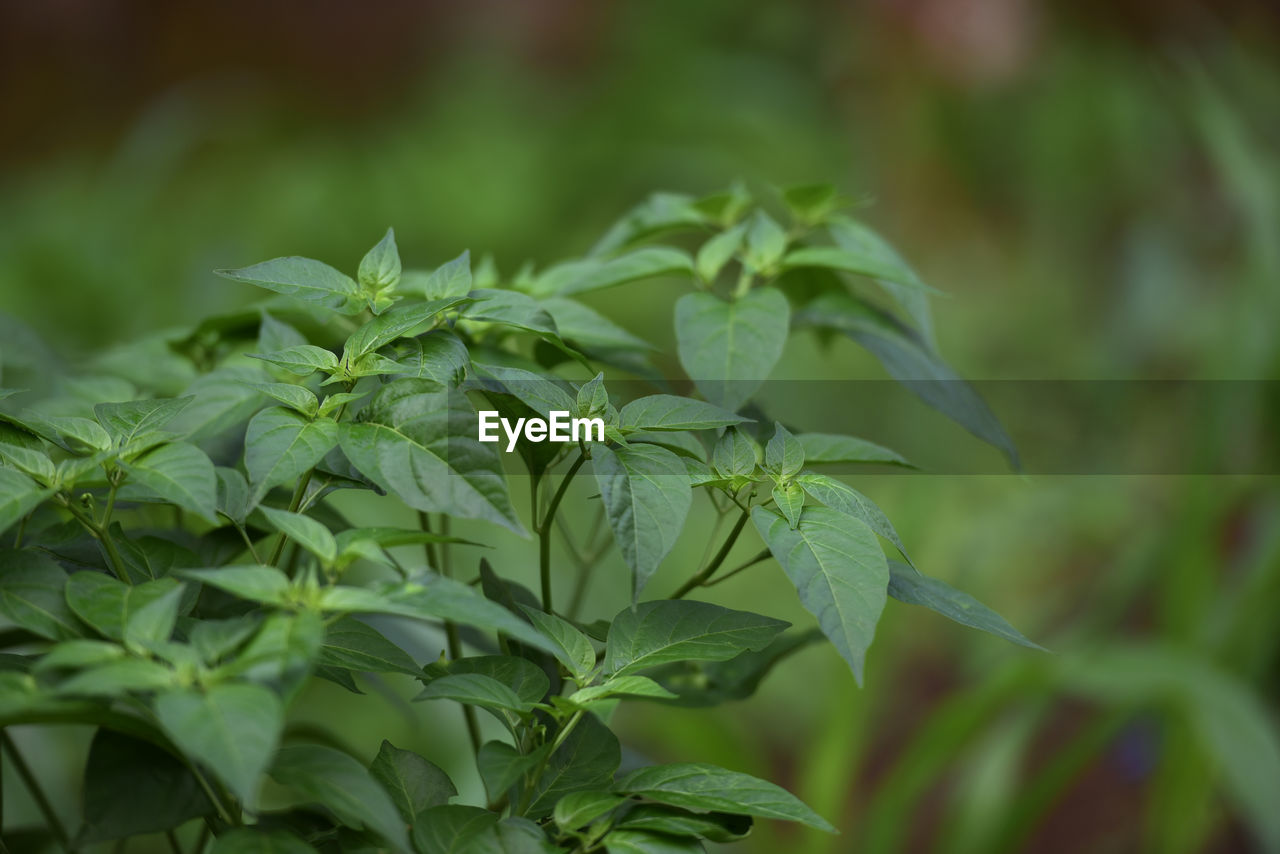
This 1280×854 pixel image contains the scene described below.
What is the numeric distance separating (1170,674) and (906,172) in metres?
1.67

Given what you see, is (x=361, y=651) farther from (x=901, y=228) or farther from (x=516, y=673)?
(x=901, y=228)

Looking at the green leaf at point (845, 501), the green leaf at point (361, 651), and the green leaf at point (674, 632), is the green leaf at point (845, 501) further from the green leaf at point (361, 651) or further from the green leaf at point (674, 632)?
the green leaf at point (361, 651)

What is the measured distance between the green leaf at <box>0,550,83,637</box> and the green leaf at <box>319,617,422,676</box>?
82mm

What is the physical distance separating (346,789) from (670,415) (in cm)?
18

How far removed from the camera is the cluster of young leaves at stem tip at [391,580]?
321mm

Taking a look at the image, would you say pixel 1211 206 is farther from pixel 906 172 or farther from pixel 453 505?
pixel 453 505

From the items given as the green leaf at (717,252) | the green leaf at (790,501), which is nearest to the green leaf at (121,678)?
the green leaf at (790,501)

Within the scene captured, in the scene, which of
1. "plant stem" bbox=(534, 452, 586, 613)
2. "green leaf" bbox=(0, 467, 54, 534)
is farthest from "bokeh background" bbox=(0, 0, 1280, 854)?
"green leaf" bbox=(0, 467, 54, 534)

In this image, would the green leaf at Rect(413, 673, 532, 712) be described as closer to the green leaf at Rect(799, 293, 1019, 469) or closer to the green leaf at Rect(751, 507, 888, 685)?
the green leaf at Rect(751, 507, 888, 685)

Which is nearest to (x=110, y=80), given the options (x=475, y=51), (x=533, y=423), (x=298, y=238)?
(x=475, y=51)

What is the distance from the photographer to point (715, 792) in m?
0.36

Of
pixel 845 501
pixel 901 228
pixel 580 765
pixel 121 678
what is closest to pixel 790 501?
pixel 845 501

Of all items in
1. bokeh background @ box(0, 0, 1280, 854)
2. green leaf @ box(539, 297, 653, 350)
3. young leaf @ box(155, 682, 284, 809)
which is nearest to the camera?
young leaf @ box(155, 682, 284, 809)

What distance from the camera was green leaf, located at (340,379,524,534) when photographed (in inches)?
14.0
